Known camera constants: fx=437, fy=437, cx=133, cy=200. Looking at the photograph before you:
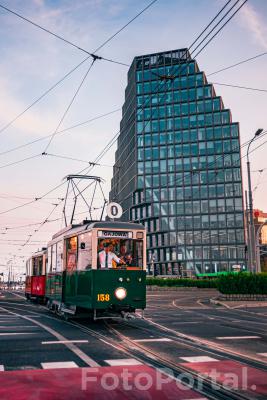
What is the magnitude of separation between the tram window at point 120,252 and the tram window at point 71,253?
63.7 inches

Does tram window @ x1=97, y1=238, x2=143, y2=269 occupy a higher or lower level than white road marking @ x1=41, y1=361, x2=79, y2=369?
higher

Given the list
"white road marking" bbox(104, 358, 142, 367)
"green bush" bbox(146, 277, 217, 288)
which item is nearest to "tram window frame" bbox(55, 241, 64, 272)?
"white road marking" bbox(104, 358, 142, 367)

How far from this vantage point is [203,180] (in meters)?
92.6

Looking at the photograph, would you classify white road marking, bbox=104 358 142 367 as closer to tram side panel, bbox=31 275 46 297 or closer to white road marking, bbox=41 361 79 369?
white road marking, bbox=41 361 79 369

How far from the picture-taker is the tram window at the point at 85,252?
13.2 meters

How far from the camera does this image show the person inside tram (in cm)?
1300

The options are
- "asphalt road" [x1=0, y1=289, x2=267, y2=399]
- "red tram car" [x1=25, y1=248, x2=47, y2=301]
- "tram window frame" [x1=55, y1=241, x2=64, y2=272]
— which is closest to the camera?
"asphalt road" [x1=0, y1=289, x2=267, y2=399]

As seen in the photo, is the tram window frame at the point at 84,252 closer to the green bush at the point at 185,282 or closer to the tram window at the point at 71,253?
the tram window at the point at 71,253

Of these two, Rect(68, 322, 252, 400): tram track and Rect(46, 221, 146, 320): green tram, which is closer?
Rect(68, 322, 252, 400): tram track

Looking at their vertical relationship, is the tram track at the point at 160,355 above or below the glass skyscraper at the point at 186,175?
below

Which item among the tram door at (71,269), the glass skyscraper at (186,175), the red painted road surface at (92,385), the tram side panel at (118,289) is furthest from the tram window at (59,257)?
the glass skyscraper at (186,175)

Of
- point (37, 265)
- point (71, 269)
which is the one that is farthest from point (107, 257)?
point (37, 265)

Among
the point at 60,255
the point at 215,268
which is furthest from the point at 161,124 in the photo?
the point at 60,255

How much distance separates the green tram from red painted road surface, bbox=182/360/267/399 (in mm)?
5581
